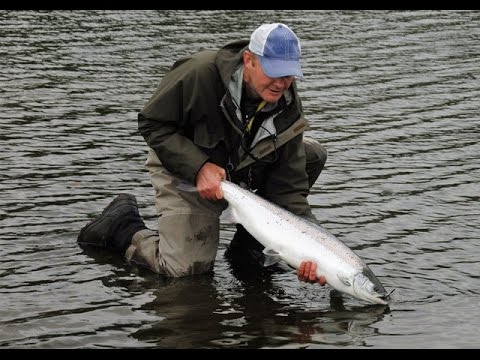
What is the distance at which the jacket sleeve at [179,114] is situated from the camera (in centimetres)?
789

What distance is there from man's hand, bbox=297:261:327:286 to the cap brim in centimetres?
128

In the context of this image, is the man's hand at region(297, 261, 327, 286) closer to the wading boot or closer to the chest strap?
the chest strap

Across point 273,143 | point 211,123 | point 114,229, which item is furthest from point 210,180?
point 114,229

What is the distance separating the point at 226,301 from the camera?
7.86 m

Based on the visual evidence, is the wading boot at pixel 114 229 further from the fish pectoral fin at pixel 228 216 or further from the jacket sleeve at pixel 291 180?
the jacket sleeve at pixel 291 180

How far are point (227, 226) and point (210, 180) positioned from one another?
1.91 metres

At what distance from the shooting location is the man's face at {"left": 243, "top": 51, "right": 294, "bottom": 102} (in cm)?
761

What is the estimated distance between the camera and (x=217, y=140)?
26.3 ft

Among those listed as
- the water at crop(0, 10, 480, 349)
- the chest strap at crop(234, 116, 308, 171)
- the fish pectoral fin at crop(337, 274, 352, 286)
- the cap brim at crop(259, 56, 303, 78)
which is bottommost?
the water at crop(0, 10, 480, 349)

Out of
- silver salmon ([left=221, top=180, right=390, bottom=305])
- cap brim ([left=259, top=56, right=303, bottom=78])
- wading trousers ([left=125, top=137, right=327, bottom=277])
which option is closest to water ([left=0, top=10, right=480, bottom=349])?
wading trousers ([left=125, top=137, right=327, bottom=277])

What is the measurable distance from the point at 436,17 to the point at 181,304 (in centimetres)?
1671

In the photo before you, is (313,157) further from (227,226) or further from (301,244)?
(301,244)

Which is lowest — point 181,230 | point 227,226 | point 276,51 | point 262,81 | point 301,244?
point 227,226

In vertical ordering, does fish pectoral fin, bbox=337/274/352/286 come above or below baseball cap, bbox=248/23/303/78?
below
